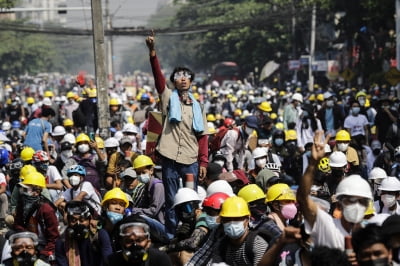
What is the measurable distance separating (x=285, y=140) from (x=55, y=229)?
9.69 m

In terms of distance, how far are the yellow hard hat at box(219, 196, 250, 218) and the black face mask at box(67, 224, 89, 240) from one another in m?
1.33

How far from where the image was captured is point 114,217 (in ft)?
32.0

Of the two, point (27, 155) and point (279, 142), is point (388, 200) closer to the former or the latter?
point (27, 155)

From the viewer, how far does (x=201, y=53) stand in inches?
3846

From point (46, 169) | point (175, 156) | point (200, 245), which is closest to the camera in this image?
point (200, 245)

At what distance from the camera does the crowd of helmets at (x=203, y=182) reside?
901 centimetres

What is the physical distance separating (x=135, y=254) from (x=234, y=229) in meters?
0.73

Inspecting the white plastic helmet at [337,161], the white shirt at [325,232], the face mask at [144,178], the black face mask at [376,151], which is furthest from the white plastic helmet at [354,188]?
the black face mask at [376,151]

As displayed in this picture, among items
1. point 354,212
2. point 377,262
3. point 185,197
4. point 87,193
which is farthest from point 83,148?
point 377,262

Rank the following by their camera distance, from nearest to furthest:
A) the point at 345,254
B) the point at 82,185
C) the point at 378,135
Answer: the point at 345,254 → the point at 82,185 → the point at 378,135

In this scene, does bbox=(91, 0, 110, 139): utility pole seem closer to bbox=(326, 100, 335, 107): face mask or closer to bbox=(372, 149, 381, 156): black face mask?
bbox=(372, 149, 381, 156): black face mask

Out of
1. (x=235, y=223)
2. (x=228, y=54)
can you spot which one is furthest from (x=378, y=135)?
(x=228, y=54)

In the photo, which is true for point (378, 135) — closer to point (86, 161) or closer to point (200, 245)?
point (86, 161)

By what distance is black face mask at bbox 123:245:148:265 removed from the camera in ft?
24.8
